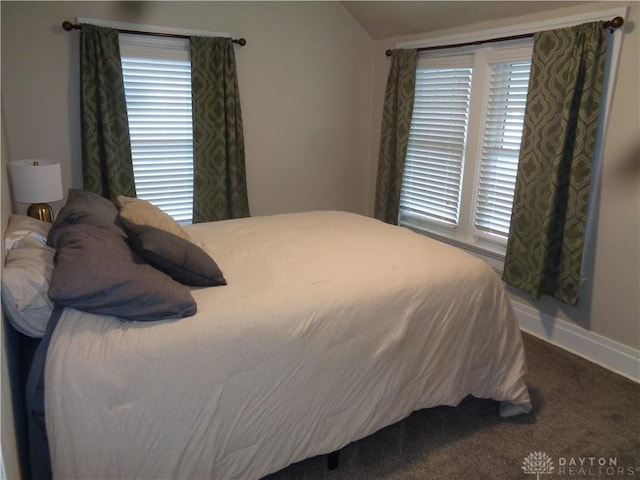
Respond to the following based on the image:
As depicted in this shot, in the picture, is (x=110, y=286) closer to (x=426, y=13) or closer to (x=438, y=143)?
(x=438, y=143)

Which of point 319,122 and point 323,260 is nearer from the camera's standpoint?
point 323,260

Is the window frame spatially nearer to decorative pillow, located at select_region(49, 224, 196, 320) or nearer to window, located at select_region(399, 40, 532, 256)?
window, located at select_region(399, 40, 532, 256)

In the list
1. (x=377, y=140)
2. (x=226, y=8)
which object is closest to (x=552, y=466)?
(x=377, y=140)

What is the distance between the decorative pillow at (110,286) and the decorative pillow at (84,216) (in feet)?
0.97

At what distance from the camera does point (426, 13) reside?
11.9 ft

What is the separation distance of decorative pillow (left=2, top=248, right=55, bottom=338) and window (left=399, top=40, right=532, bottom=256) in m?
2.92

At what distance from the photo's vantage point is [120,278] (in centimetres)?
153

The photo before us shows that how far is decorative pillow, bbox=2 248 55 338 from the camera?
150 centimetres

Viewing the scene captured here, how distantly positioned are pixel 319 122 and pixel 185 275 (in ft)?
9.35

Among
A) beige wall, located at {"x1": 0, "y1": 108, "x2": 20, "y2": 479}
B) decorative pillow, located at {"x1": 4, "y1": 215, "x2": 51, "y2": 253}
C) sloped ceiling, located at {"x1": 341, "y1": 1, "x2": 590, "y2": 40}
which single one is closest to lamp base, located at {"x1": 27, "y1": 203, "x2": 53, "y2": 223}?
decorative pillow, located at {"x1": 4, "y1": 215, "x2": 51, "y2": 253}

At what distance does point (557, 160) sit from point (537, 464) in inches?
68.0

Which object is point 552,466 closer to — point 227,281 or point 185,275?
point 227,281

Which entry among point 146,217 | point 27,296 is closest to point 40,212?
point 146,217

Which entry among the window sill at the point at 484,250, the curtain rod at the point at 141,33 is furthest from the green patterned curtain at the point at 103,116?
the window sill at the point at 484,250
